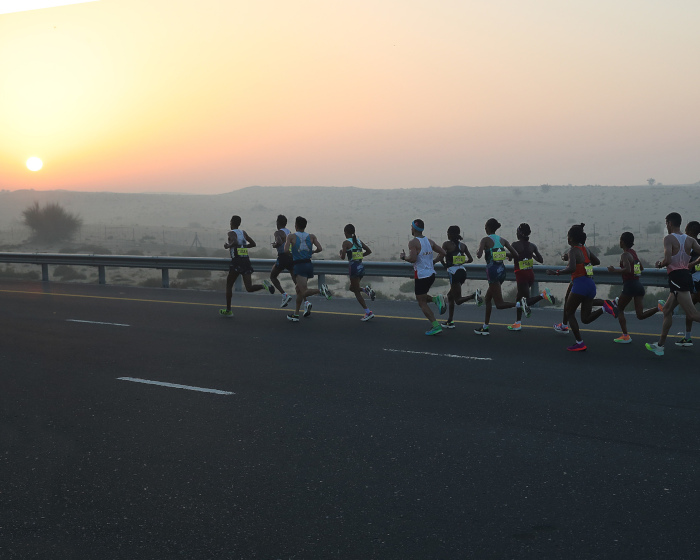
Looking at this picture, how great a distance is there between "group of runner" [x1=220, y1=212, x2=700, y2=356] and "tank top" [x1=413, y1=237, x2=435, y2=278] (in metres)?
0.02

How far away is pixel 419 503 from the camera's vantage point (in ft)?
17.5

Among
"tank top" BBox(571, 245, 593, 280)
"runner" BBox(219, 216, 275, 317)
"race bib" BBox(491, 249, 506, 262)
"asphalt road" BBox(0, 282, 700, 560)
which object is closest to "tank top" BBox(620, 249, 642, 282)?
"tank top" BBox(571, 245, 593, 280)

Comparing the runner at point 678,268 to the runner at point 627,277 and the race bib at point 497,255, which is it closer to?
the runner at point 627,277

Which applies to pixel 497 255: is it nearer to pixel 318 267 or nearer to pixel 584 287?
pixel 584 287

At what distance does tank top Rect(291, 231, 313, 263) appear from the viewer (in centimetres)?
1496

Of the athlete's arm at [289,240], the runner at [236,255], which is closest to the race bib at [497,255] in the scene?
the athlete's arm at [289,240]

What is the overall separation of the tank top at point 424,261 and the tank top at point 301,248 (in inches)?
98.3

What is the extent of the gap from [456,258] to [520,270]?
1.08 meters

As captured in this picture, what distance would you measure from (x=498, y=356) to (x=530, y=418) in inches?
140

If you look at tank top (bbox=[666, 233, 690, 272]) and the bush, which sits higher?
the bush

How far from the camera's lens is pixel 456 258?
13.7m

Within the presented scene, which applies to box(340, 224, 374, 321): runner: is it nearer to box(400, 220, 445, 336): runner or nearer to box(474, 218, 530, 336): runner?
box(400, 220, 445, 336): runner

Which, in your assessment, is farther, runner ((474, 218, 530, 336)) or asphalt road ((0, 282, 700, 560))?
runner ((474, 218, 530, 336))

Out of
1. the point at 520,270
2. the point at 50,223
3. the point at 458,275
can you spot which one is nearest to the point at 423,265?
the point at 458,275
